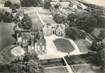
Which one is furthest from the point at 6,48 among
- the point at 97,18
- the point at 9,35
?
the point at 97,18

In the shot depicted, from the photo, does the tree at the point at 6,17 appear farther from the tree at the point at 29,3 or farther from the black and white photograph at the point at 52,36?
the tree at the point at 29,3

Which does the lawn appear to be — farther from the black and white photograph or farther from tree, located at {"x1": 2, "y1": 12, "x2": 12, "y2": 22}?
tree, located at {"x1": 2, "y1": 12, "x2": 12, "y2": 22}

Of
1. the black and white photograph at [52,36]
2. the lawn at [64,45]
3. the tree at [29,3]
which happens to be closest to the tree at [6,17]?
the black and white photograph at [52,36]

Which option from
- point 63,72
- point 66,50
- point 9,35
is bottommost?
point 63,72

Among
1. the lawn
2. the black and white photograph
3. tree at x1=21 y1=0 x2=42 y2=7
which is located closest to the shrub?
the black and white photograph

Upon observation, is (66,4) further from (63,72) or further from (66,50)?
(63,72)

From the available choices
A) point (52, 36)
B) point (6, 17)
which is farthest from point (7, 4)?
point (52, 36)

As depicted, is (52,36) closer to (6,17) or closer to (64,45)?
(64,45)
